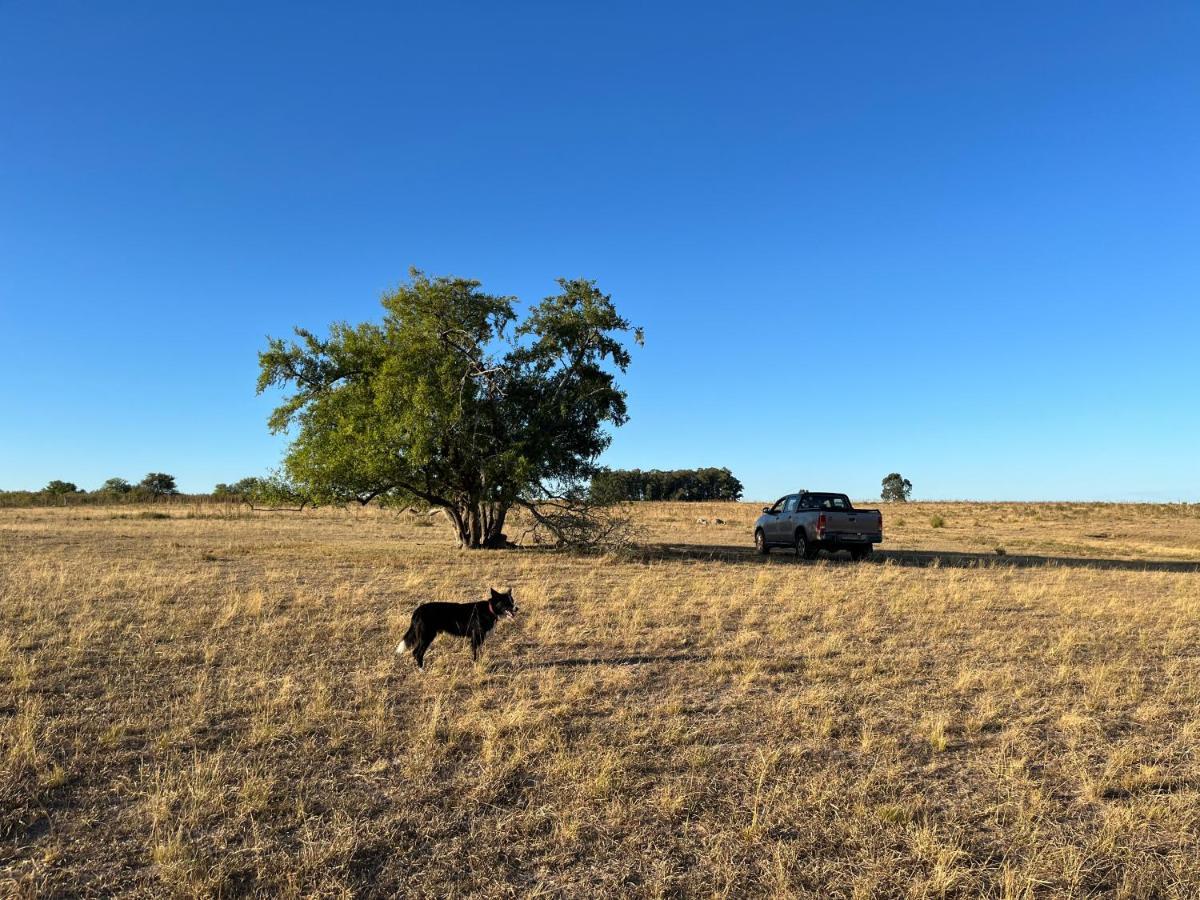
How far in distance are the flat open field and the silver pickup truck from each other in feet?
28.9

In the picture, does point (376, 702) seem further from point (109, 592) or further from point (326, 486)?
point (326, 486)

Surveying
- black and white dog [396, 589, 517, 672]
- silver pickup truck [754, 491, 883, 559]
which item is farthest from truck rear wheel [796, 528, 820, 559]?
black and white dog [396, 589, 517, 672]

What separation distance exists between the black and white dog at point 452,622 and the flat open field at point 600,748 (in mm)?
306

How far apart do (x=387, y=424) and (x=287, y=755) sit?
15.8m

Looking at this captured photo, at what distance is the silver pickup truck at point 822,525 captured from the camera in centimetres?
2231

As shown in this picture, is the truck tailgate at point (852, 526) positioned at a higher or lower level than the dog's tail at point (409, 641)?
higher

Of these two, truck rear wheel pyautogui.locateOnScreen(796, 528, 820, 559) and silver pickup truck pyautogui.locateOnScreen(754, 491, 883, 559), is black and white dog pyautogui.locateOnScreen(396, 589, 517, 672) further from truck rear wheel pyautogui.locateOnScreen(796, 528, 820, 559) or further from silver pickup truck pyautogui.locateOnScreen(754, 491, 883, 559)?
truck rear wheel pyautogui.locateOnScreen(796, 528, 820, 559)

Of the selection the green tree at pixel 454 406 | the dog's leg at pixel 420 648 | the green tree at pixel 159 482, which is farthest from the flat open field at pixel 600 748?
the green tree at pixel 159 482

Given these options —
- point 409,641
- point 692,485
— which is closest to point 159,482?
point 692,485

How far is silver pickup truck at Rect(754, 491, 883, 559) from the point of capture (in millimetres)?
22312

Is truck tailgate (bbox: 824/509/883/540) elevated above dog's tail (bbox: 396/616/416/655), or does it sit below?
above

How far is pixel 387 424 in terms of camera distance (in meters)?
20.8

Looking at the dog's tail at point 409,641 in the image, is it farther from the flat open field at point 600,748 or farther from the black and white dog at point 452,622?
the flat open field at point 600,748

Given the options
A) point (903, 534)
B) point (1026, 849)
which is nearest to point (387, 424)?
point (1026, 849)
